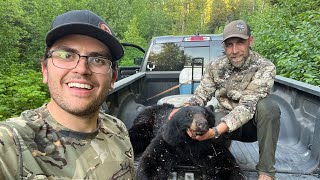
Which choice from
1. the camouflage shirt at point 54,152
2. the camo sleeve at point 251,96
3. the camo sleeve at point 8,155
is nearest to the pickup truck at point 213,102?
the camo sleeve at point 251,96

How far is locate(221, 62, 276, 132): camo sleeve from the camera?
2.72 meters

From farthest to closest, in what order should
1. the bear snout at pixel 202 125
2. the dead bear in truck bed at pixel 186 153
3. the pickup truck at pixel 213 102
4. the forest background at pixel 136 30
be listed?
the forest background at pixel 136 30 < the pickup truck at pixel 213 102 < the dead bear in truck bed at pixel 186 153 < the bear snout at pixel 202 125

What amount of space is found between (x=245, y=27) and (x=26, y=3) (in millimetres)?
16480

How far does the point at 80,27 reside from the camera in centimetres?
112

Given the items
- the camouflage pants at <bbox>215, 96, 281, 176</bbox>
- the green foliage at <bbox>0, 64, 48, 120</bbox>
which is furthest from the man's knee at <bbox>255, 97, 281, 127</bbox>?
the green foliage at <bbox>0, 64, 48, 120</bbox>

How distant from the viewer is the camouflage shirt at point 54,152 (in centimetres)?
93

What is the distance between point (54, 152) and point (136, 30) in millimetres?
20749

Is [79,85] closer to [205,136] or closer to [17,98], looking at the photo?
[205,136]

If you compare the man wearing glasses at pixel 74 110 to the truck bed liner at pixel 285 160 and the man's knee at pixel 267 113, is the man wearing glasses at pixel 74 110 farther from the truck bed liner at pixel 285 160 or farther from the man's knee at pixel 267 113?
the truck bed liner at pixel 285 160

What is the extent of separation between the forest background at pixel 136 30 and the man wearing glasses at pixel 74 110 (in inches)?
190

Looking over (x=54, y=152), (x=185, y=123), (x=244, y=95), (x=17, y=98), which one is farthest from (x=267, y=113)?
(x=17, y=98)

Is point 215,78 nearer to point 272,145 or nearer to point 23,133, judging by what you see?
point 272,145

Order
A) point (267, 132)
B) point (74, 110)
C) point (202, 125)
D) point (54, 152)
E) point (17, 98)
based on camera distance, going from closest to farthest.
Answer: point (54, 152) < point (74, 110) < point (202, 125) < point (267, 132) < point (17, 98)

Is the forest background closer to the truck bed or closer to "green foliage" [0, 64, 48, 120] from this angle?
"green foliage" [0, 64, 48, 120]
